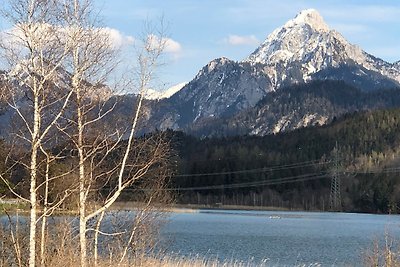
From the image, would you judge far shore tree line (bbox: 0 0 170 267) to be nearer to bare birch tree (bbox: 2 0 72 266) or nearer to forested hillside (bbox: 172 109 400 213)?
bare birch tree (bbox: 2 0 72 266)

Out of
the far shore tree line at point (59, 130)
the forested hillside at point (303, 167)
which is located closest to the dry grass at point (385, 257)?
the far shore tree line at point (59, 130)

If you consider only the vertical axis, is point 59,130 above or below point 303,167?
below

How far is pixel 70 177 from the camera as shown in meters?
13.4

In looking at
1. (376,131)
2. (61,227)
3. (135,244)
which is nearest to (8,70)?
(61,227)

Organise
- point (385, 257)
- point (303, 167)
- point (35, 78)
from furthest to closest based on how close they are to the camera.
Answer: point (303, 167), point (385, 257), point (35, 78)

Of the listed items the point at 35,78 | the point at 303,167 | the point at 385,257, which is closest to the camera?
the point at 35,78

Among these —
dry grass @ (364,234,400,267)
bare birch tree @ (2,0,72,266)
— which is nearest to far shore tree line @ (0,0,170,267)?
bare birch tree @ (2,0,72,266)

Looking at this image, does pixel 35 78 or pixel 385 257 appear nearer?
pixel 35 78

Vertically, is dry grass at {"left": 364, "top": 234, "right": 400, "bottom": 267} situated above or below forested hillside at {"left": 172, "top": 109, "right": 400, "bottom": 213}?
below

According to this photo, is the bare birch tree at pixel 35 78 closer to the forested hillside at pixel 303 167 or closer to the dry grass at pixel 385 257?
the dry grass at pixel 385 257

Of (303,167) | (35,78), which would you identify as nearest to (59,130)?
(35,78)

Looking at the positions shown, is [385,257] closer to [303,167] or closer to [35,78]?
[35,78]

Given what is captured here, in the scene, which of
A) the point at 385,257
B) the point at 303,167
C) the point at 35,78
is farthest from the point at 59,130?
Result: the point at 303,167

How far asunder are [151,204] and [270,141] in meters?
176
